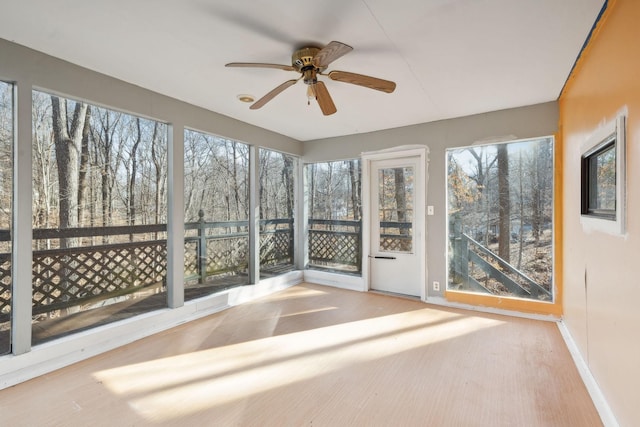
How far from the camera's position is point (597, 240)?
1.95 metres

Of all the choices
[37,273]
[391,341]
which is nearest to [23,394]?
[37,273]

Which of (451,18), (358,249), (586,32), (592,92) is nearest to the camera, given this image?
(451,18)

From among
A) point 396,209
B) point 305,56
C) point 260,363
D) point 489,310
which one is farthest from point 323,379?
point 396,209

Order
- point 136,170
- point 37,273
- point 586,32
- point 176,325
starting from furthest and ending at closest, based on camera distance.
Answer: point 176,325, point 136,170, point 37,273, point 586,32

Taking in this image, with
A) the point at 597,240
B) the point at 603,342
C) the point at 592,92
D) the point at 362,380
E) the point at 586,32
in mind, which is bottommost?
the point at 362,380

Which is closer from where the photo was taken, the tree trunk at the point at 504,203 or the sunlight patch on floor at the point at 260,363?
the sunlight patch on floor at the point at 260,363

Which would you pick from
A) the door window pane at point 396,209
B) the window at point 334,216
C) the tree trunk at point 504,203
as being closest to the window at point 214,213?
the window at point 334,216

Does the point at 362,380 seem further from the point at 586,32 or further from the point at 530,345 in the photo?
the point at 586,32

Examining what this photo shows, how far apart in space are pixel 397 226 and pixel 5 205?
12.9 feet

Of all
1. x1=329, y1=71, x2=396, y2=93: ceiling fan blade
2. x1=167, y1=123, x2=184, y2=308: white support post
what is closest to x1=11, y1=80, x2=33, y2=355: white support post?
x1=167, y1=123, x2=184, y2=308: white support post

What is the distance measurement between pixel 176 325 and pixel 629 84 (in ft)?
12.7

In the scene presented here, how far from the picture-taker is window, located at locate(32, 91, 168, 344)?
7.48 ft

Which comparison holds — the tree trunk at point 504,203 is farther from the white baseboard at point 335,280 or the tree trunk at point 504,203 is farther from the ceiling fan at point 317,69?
the ceiling fan at point 317,69

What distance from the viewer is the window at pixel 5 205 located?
2064 mm
